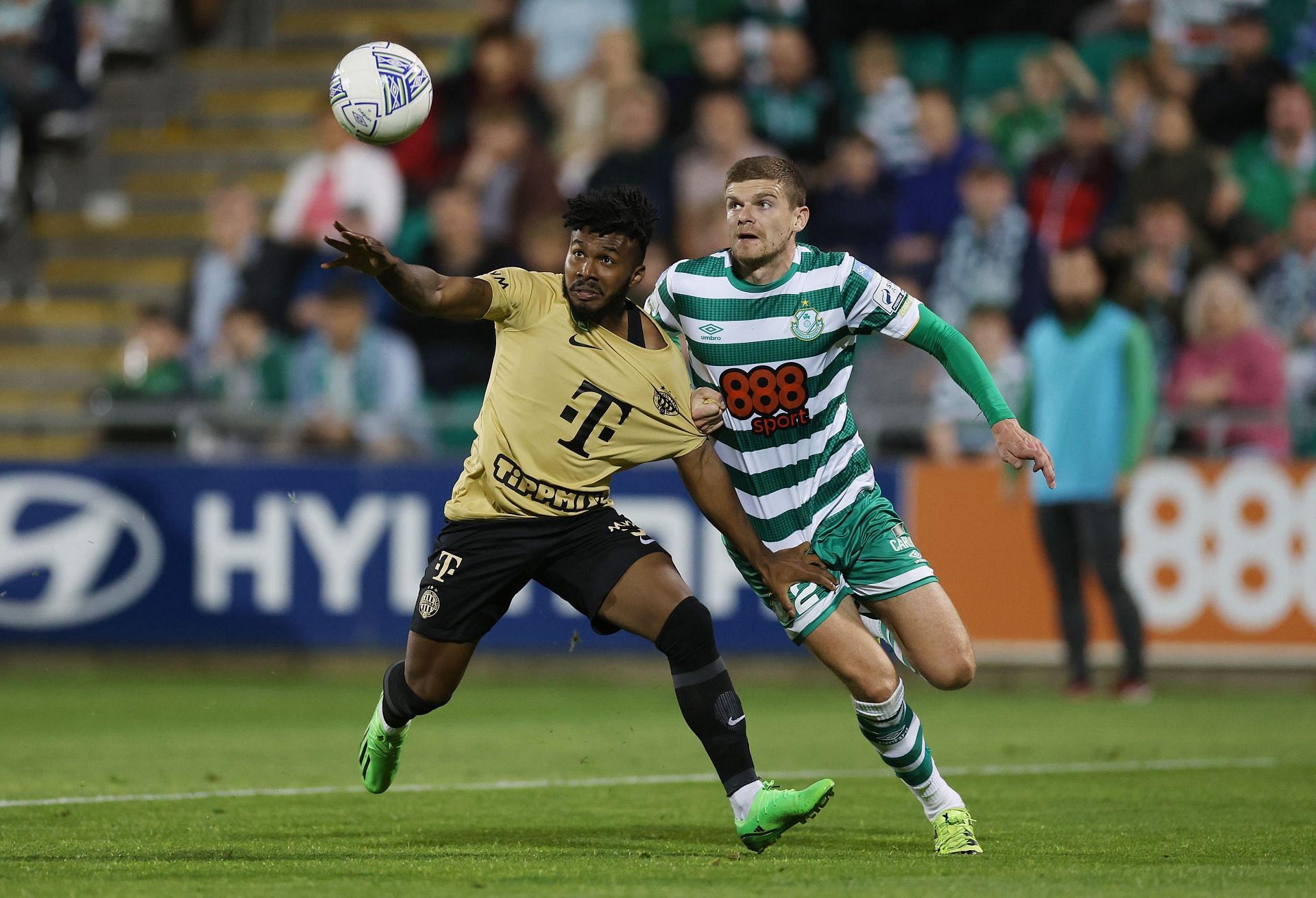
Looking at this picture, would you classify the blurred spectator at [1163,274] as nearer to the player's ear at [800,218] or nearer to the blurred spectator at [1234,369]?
the blurred spectator at [1234,369]

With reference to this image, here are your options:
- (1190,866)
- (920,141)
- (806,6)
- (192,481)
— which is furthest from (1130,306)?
(1190,866)

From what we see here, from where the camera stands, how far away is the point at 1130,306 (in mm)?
13734

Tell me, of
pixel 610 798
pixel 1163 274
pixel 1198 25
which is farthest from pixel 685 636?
pixel 1198 25

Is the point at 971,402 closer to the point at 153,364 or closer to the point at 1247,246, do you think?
the point at 1247,246

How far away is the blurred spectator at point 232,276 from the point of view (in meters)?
15.9

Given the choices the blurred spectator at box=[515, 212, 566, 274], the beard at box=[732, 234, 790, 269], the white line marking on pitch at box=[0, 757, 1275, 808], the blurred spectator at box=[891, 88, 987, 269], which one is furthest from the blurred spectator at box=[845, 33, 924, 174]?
the beard at box=[732, 234, 790, 269]

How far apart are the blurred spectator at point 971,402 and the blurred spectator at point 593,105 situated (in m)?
3.82

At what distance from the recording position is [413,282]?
6.52 meters

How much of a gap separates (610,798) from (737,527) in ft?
6.01

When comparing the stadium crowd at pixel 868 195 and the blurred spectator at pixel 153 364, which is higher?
the stadium crowd at pixel 868 195

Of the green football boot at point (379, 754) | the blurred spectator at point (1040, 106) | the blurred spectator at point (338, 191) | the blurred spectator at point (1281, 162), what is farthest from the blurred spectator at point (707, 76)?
the green football boot at point (379, 754)

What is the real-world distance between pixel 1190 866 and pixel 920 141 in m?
10.0

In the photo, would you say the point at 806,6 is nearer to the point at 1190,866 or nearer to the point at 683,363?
the point at 683,363

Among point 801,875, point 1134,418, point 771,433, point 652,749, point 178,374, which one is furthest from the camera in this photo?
point 178,374
